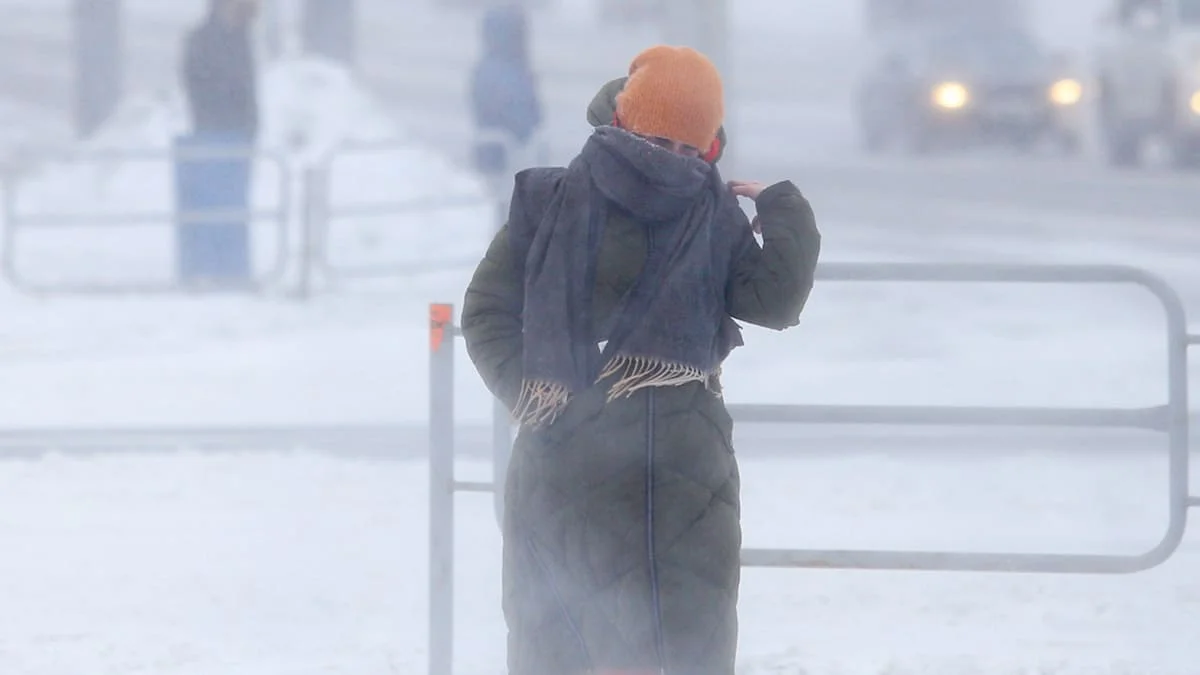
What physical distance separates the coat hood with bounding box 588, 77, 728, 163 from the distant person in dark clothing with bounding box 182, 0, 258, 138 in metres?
8.45

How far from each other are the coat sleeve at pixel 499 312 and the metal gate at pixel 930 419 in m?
0.95

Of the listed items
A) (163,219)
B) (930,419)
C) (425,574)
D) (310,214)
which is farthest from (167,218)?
(930,419)

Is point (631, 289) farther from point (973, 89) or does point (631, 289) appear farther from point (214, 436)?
point (973, 89)

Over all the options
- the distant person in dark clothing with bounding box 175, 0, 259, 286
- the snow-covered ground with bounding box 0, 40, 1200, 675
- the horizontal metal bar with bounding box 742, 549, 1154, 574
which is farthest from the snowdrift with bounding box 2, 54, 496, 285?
the horizontal metal bar with bounding box 742, 549, 1154, 574

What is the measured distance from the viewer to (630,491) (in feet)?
10.7

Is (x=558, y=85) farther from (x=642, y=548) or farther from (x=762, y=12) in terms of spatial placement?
(x=642, y=548)

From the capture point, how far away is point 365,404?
324 inches

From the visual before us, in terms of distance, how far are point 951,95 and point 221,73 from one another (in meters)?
12.5

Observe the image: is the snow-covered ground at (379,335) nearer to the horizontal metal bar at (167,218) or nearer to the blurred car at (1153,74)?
the horizontal metal bar at (167,218)

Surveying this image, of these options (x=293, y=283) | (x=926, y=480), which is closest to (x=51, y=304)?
(x=293, y=283)

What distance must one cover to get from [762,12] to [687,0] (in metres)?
36.6

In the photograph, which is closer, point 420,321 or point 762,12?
point 420,321

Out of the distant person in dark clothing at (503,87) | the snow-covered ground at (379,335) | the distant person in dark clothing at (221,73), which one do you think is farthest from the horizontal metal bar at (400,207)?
the distant person in dark clothing at (503,87)

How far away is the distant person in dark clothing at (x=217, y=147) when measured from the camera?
11.4 meters
